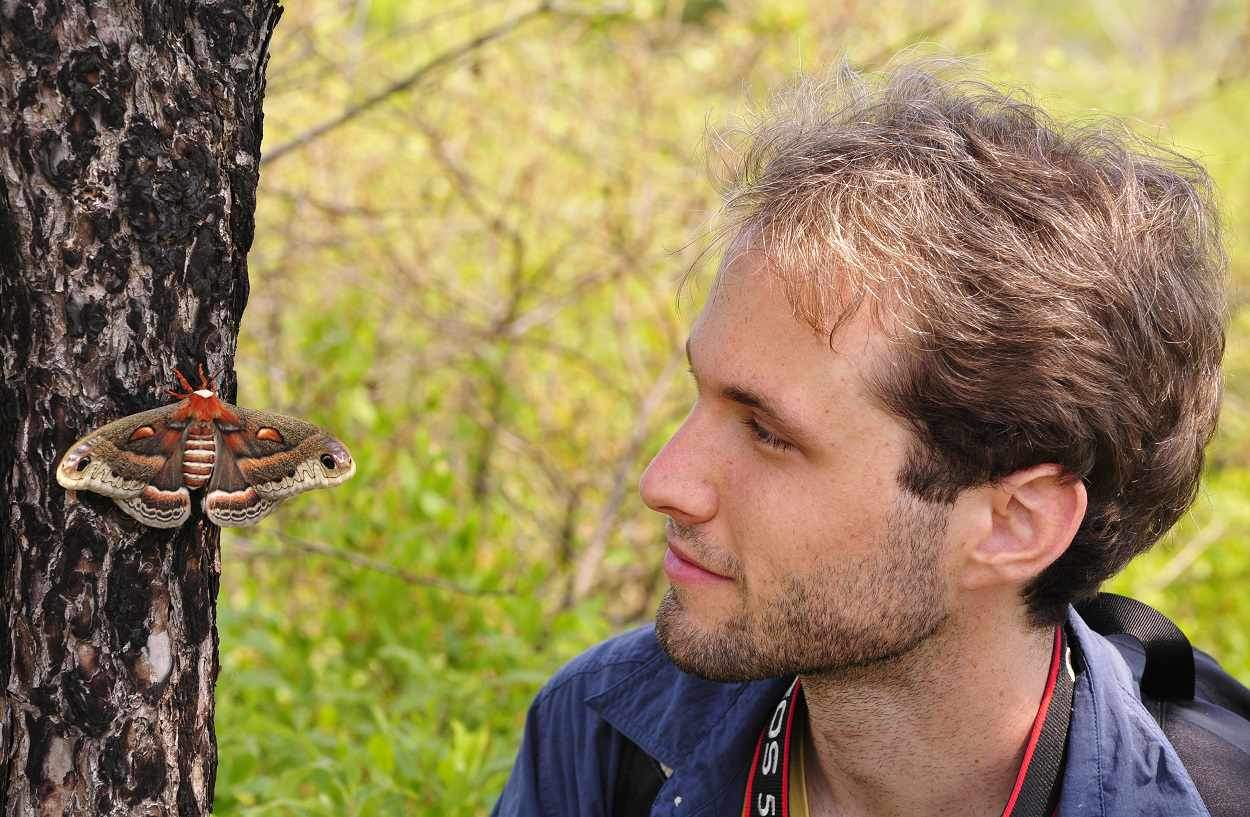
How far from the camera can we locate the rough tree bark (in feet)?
4.18

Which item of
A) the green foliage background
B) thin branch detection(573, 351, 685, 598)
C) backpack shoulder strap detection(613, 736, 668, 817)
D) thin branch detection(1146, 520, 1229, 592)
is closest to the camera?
backpack shoulder strap detection(613, 736, 668, 817)

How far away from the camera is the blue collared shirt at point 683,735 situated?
6.04ft

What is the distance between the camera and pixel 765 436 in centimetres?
182

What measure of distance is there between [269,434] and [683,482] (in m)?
0.65

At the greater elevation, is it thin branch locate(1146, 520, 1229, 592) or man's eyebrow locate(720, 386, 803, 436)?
man's eyebrow locate(720, 386, 803, 436)

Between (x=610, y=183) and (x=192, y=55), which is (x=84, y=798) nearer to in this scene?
(x=192, y=55)

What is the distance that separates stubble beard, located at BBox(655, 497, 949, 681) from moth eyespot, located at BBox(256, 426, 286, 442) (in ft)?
2.39

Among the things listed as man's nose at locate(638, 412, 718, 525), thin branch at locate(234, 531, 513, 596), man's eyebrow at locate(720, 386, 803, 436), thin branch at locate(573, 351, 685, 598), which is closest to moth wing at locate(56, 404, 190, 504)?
man's nose at locate(638, 412, 718, 525)

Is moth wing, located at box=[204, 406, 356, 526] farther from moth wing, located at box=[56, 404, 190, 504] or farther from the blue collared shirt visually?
the blue collared shirt

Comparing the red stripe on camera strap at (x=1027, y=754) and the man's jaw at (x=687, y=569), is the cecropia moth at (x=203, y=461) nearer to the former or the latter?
the man's jaw at (x=687, y=569)

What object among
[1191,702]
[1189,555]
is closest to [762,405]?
[1191,702]

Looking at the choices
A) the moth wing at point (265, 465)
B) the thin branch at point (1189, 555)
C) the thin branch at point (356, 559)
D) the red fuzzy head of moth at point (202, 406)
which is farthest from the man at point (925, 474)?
the thin branch at point (1189, 555)

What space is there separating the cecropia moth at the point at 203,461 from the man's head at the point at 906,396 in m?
0.57

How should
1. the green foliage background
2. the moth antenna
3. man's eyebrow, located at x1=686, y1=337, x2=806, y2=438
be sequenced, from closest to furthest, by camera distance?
the moth antenna → man's eyebrow, located at x1=686, y1=337, x2=806, y2=438 → the green foliage background
